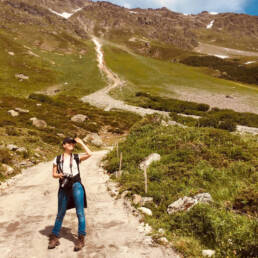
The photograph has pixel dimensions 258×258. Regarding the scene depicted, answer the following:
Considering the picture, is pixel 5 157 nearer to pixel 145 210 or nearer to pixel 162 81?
pixel 145 210

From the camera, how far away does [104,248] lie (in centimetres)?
715

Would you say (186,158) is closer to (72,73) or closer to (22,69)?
(22,69)

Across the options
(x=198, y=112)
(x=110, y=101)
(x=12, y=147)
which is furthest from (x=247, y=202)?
(x=110, y=101)

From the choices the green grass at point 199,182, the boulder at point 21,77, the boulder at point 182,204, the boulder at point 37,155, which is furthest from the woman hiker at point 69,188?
the boulder at point 21,77

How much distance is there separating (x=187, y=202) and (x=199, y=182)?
2.89 meters

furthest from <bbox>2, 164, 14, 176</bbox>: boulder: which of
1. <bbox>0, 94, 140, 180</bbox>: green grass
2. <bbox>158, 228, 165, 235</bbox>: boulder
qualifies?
<bbox>158, 228, 165, 235</bbox>: boulder

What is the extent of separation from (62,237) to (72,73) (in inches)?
4380

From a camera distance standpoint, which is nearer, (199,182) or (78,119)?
(199,182)

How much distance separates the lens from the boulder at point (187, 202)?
908 cm

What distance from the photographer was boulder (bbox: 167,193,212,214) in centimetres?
908

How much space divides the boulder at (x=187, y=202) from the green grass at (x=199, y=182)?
1.00 ft

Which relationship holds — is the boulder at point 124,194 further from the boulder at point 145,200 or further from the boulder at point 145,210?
the boulder at point 145,210

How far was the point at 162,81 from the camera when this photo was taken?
10919 centimetres

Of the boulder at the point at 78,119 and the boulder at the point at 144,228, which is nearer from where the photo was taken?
the boulder at the point at 144,228
